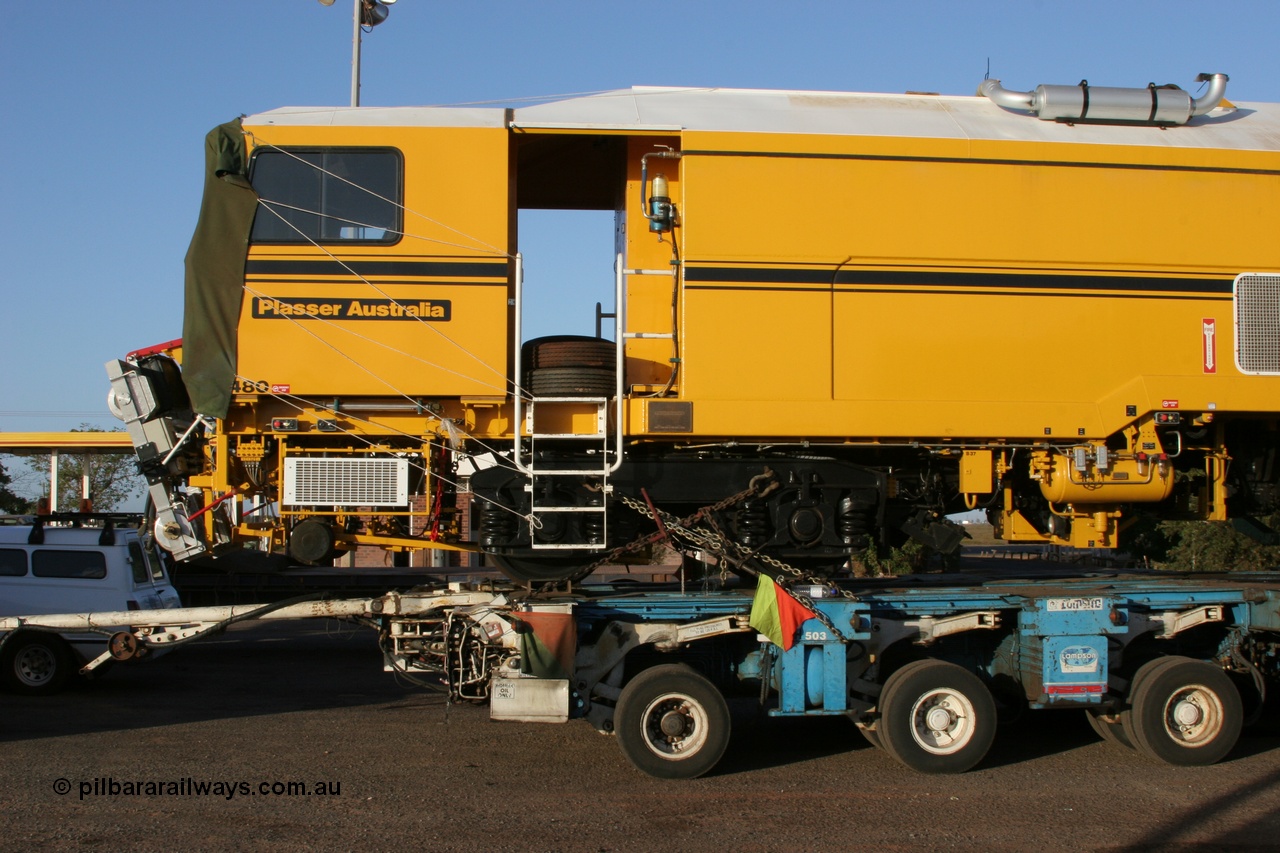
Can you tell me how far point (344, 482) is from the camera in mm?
8047

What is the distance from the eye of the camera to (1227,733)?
745 cm

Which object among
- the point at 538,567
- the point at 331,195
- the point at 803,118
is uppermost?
the point at 803,118

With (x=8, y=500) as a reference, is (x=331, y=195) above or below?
above

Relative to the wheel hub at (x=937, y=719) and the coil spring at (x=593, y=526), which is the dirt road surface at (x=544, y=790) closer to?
the wheel hub at (x=937, y=719)

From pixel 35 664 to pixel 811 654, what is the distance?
8173 mm

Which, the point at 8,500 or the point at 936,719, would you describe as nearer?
the point at 936,719

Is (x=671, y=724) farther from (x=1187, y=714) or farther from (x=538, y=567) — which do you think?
(x=1187, y=714)

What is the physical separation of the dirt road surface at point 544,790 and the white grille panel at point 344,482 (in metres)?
1.89

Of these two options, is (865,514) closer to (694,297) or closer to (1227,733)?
(694,297)

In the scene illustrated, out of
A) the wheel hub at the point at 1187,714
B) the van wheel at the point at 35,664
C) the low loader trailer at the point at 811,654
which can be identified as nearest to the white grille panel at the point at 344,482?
the low loader trailer at the point at 811,654

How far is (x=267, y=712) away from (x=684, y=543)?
14.1 ft

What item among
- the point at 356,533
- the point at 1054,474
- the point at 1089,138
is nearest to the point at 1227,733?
the point at 1054,474

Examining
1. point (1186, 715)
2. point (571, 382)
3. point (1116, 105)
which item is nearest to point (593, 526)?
point (571, 382)

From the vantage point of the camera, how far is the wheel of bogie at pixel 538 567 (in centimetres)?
821
